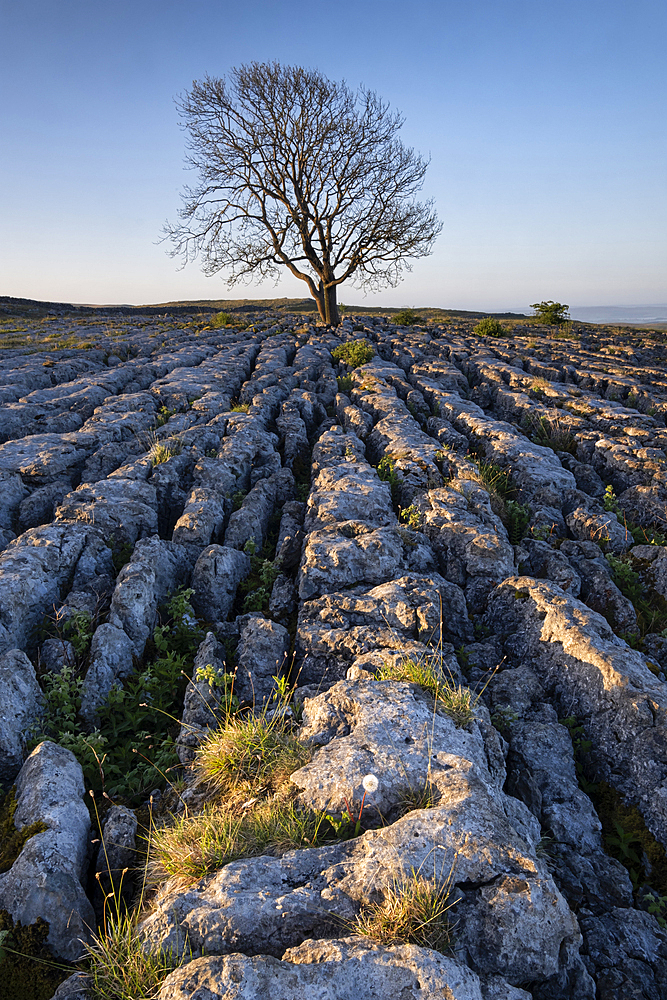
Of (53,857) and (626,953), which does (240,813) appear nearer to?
(53,857)

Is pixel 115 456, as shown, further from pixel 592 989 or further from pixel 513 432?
pixel 592 989

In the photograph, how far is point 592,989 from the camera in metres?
3.08

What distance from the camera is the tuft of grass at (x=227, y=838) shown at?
11.1 ft

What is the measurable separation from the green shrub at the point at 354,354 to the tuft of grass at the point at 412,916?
803 inches

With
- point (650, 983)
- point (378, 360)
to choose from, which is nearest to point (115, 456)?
point (650, 983)

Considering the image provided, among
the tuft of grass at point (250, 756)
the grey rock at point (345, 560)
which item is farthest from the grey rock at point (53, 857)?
the grey rock at point (345, 560)

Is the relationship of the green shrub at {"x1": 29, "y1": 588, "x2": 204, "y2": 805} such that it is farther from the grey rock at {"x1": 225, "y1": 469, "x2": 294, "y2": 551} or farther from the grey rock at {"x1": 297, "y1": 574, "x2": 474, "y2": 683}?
the grey rock at {"x1": 225, "y1": 469, "x2": 294, "y2": 551}

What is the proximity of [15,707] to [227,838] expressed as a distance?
2905mm

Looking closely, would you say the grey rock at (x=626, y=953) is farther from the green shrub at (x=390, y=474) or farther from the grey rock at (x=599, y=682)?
the green shrub at (x=390, y=474)

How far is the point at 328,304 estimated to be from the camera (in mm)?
41469

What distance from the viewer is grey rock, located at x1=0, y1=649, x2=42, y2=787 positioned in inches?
185

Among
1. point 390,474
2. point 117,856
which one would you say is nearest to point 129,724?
point 117,856

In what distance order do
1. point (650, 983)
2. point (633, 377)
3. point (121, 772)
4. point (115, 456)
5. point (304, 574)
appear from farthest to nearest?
point (633, 377) → point (115, 456) → point (304, 574) → point (121, 772) → point (650, 983)

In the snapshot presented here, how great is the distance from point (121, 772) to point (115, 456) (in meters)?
8.06
